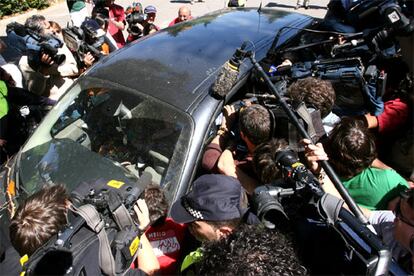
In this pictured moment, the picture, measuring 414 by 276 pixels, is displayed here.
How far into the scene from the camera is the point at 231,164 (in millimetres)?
2354

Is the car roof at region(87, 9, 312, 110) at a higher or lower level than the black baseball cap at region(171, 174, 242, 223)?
higher

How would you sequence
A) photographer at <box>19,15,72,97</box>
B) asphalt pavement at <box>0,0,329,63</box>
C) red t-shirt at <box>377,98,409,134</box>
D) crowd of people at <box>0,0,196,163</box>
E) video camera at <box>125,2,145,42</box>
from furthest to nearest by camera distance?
asphalt pavement at <box>0,0,329,63</box> < video camera at <box>125,2,145,42</box> < photographer at <box>19,15,72,97</box> < crowd of people at <box>0,0,196,163</box> < red t-shirt at <box>377,98,409,134</box>

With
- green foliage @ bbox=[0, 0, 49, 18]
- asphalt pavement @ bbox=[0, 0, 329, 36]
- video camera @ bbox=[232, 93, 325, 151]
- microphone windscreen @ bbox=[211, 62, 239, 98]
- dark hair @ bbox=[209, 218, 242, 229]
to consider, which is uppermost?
microphone windscreen @ bbox=[211, 62, 239, 98]

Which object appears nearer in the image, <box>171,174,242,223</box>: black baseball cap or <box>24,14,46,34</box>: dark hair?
<box>171,174,242,223</box>: black baseball cap

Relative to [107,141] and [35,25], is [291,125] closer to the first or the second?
[107,141]

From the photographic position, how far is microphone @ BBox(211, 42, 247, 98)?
2312 millimetres

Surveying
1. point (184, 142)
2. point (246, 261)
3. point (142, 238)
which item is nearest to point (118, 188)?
point (142, 238)

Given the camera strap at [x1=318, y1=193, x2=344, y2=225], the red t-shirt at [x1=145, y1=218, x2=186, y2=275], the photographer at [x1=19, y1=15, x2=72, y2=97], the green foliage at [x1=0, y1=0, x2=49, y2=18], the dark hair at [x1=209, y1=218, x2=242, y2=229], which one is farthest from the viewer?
the green foliage at [x1=0, y1=0, x2=49, y2=18]

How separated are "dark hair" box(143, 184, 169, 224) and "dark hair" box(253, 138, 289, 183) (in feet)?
1.87

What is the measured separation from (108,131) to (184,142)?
579 mm

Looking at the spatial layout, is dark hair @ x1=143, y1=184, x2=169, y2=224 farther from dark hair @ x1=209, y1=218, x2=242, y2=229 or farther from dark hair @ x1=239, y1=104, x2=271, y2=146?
dark hair @ x1=239, y1=104, x2=271, y2=146

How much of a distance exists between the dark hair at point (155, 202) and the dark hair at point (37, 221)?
438mm

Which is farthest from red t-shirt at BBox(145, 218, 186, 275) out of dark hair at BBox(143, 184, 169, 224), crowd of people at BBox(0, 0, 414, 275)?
dark hair at BBox(143, 184, 169, 224)

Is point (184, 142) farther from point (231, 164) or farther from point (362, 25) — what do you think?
point (362, 25)
